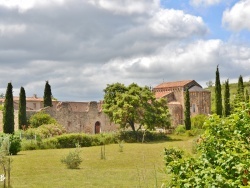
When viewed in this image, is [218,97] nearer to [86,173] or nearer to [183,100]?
[183,100]

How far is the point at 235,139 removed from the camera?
567cm

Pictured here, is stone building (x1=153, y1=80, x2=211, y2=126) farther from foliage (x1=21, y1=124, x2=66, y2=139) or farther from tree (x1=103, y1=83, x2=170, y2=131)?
foliage (x1=21, y1=124, x2=66, y2=139)

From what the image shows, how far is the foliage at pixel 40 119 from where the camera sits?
136 feet

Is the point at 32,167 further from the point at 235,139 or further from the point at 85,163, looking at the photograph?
the point at 235,139

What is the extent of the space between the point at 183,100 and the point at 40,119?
21954mm

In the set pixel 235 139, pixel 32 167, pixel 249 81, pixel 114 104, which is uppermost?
pixel 249 81

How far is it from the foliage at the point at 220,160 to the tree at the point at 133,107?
3367 cm

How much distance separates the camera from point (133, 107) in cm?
4006

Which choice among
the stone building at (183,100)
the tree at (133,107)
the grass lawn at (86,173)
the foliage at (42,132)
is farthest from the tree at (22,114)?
the stone building at (183,100)

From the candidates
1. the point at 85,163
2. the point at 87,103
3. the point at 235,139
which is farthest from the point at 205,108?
the point at 235,139

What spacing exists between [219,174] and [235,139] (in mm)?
1224

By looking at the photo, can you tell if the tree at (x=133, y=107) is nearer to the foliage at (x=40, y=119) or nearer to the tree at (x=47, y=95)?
the foliage at (x=40, y=119)

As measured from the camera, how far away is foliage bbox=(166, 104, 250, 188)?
15.0ft

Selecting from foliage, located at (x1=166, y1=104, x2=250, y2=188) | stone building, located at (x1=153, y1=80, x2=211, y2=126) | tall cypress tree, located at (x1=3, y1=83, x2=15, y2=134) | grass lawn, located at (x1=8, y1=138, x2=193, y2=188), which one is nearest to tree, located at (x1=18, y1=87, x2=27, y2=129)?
tall cypress tree, located at (x1=3, y1=83, x2=15, y2=134)
